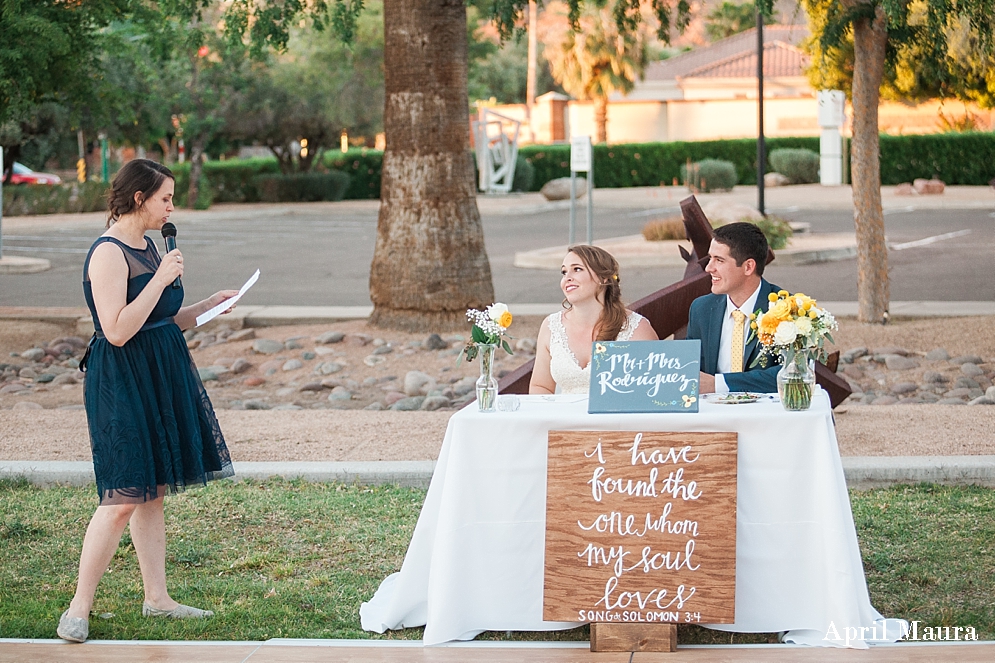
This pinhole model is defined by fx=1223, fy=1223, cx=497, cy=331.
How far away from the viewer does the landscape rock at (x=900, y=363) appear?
10.7 metres

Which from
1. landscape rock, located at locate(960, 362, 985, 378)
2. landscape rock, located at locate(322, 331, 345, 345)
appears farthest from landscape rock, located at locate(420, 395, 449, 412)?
landscape rock, located at locate(960, 362, 985, 378)

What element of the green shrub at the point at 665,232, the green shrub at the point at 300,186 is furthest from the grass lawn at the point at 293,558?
the green shrub at the point at 300,186

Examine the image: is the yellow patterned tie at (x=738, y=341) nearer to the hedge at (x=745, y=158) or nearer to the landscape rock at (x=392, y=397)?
the landscape rock at (x=392, y=397)

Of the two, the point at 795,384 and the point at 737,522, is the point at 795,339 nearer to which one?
the point at 795,384

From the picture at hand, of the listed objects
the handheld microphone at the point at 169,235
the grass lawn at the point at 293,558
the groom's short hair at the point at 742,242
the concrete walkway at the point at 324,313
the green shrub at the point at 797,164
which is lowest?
the grass lawn at the point at 293,558

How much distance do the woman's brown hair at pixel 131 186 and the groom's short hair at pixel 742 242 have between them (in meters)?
2.28

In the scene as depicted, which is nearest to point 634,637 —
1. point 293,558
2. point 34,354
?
point 293,558

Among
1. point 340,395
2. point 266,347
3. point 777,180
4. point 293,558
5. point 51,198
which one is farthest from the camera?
point 777,180

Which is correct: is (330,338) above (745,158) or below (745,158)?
below

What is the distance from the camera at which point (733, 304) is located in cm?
528

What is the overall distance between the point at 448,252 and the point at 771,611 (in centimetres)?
821

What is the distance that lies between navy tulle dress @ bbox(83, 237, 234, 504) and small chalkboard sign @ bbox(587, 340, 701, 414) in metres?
1.61

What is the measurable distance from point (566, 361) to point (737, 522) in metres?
1.18

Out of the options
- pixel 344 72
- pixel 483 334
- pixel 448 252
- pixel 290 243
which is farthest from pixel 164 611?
pixel 344 72
